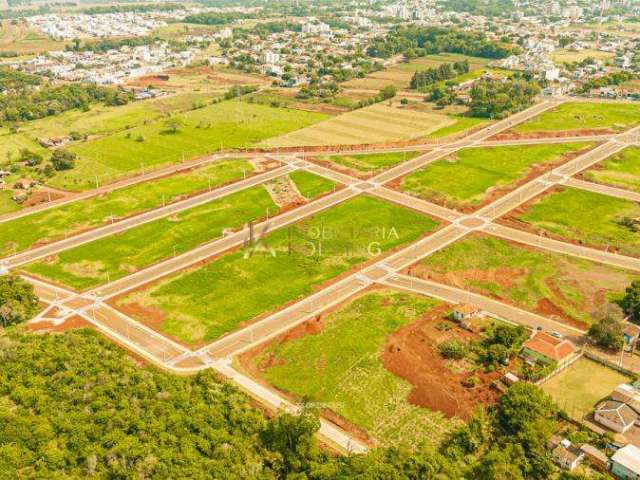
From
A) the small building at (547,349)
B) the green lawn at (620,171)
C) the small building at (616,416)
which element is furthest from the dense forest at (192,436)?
the green lawn at (620,171)

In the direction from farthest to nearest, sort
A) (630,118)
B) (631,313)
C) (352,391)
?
(630,118) → (631,313) → (352,391)

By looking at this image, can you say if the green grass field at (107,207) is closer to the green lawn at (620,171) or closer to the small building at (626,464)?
the green lawn at (620,171)

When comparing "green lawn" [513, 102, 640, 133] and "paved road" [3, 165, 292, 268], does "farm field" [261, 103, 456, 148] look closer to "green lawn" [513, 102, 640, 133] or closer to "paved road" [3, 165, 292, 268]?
"paved road" [3, 165, 292, 268]

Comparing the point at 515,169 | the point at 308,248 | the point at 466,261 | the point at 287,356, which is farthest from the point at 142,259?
the point at 515,169

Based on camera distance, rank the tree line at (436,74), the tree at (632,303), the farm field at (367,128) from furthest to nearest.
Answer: the tree line at (436,74) < the farm field at (367,128) < the tree at (632,303)

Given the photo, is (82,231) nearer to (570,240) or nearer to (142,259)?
(142,259)

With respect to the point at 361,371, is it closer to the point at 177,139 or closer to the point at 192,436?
the point at 192,436
